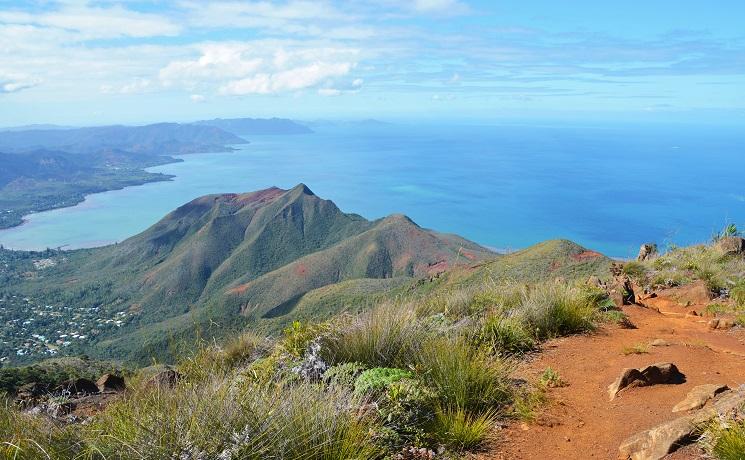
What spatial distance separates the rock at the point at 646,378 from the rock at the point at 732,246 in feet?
27.1

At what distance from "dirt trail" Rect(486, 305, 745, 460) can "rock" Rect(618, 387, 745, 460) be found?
80 mm

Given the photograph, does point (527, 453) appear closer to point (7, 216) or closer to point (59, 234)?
point (59, 234)

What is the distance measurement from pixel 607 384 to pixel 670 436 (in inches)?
61.8

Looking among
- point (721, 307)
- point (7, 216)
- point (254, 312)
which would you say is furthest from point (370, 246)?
point (7, 216)

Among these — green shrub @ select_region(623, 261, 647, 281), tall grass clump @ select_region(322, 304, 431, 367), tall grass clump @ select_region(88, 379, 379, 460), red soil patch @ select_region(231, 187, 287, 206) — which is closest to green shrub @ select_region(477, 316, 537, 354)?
tall grass clump @ select_region(322, 304, 431, 367)

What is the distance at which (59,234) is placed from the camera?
518 feet

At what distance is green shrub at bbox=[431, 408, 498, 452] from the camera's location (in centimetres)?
367

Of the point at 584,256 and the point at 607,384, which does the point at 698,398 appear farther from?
the point at 584,256

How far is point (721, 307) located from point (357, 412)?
7.15 meters

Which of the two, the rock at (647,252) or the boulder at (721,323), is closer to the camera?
the boulder at (721,323)

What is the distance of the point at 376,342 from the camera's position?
4934 mm

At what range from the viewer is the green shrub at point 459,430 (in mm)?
3674

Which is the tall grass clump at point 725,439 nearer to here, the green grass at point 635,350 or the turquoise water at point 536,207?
the green grass at point 635,350

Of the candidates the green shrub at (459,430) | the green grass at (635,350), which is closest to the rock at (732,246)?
the green grass at (635,350)
